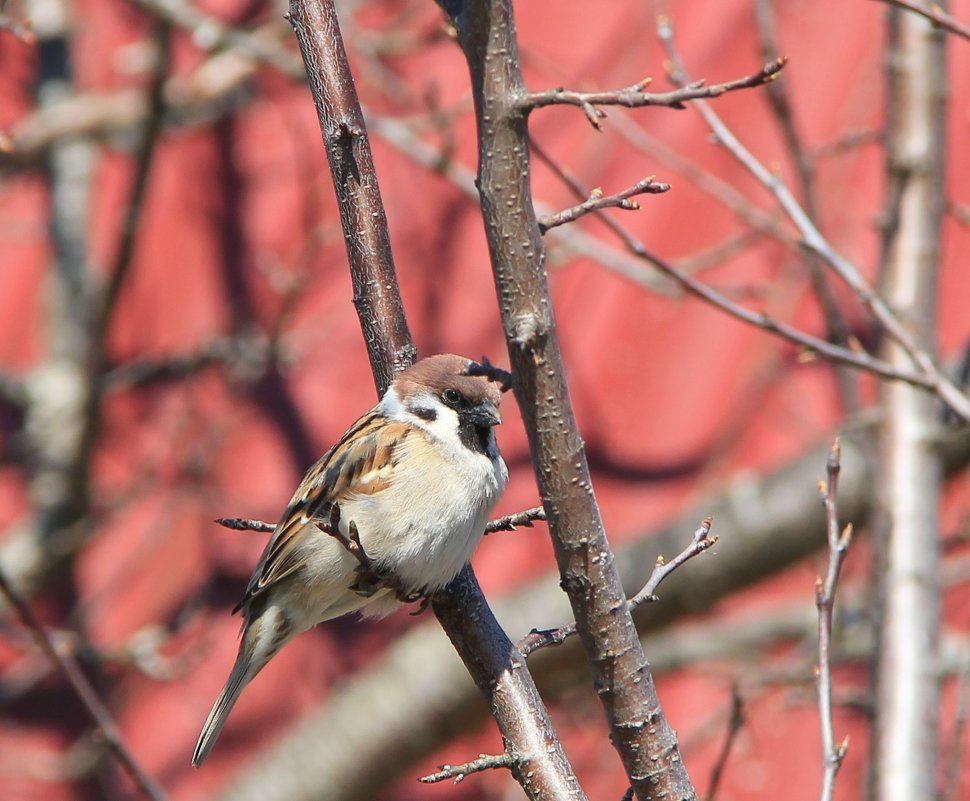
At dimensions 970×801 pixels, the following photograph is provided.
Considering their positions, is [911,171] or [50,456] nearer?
[911,171]

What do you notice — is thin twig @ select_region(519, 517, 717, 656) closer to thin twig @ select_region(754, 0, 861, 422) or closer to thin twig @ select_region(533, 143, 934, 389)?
thin twig @ select_region(533, 143, 934, 389)

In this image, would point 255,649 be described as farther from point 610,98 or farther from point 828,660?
point 610,98

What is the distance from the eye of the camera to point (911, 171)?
94.1 inches

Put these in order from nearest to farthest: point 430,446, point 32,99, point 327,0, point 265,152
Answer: point 327,0, point 430,446, point 265,152, point 32,99

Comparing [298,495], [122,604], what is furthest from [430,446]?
[122,604]

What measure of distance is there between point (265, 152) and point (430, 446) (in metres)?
1.84

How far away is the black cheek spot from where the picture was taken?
2.23 metres

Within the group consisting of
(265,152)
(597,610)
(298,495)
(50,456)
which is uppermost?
(265,152)

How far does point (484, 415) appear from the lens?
2.19 m

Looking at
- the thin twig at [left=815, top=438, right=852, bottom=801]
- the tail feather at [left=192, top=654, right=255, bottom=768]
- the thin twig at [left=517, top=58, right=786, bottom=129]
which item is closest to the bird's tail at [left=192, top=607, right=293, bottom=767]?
the tail feather at [left=192, top=654, right=255, bottom=768]

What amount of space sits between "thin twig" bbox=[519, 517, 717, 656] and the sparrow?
0.47 meters

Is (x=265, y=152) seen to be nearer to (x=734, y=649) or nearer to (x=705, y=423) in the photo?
(x=705, y=423)

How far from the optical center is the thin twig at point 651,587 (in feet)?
4.52

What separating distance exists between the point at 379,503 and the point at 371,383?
4.30ft
